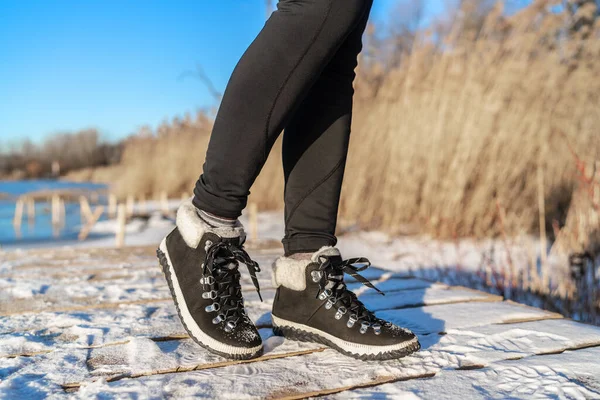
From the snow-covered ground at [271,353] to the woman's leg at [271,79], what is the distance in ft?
0.91

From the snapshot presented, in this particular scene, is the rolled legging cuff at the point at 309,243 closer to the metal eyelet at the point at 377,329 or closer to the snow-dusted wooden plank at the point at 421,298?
the metal eyelet at the point at 377,329

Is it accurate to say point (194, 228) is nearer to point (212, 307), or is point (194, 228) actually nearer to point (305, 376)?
point (212, 307)

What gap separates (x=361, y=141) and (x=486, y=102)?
990 mm

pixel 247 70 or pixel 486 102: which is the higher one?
pixel 486 102

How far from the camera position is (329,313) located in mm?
792

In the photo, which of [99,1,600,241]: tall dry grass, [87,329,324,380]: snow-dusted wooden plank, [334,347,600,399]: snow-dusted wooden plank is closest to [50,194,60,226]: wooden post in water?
[99,1,600,241]: tall dry grass

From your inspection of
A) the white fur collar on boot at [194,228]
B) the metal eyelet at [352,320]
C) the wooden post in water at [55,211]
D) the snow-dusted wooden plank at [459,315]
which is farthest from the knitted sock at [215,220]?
the wooden post in water at [55,211]

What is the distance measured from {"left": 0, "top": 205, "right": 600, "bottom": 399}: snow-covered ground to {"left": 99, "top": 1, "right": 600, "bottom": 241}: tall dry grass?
1.70m

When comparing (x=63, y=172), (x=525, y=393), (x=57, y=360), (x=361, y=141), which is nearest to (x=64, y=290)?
(x=57, y=360)

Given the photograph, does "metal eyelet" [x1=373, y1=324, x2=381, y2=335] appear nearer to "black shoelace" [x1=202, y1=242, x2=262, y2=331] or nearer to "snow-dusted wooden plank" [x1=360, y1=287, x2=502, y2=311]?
"black shoelace" [x1=202, y1=242, x2=262, y2=331]

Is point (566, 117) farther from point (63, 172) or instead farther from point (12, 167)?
point (12, 167)

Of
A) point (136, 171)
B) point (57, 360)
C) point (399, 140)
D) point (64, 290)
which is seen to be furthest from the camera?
point (136, 171)

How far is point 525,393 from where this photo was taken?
59cm

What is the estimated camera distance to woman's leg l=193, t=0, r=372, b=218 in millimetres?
696
